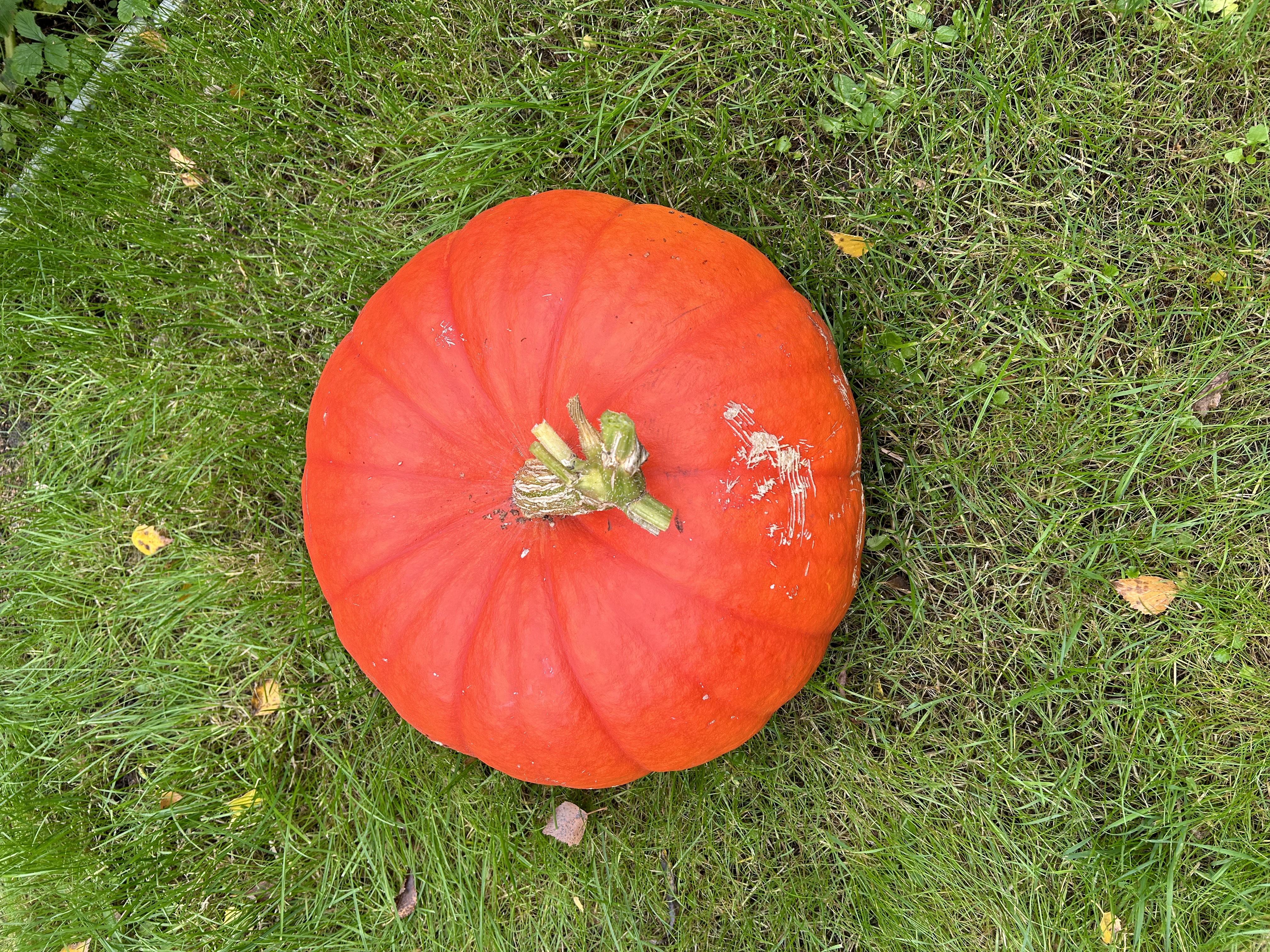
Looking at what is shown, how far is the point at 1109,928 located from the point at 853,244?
2720 millimetres

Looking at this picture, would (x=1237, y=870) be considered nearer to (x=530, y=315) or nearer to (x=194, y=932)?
(x=530, y=315)

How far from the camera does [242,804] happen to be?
11.8 feet

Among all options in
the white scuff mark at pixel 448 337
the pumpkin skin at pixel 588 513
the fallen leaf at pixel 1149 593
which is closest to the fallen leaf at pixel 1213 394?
the fallen leaf at pixel 1149 593

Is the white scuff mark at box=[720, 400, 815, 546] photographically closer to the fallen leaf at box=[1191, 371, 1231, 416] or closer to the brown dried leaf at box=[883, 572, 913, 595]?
the brown dried leaf at box=[883, 572, 913, 595]

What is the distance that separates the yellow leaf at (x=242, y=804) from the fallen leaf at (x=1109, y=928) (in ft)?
11.1

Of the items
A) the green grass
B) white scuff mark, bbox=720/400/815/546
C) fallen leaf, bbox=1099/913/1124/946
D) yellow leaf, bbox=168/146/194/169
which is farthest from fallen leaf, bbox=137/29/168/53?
fallen leaf, bbox=1099/913/1124/946

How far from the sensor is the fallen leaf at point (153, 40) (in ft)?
11.5

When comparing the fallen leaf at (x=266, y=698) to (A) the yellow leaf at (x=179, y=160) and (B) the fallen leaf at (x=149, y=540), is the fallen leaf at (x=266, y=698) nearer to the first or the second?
(B) the fallen leaf at (x=149, y=540)

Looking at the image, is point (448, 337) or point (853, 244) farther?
point (853, 244)

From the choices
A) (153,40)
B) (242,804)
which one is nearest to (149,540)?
(242,804)

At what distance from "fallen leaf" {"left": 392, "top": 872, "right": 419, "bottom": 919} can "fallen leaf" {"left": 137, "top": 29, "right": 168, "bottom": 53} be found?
12.0ft

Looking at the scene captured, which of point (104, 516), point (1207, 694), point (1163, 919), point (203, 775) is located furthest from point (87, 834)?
point (1207, 694)

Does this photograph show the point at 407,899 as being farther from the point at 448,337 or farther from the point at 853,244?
the point at 853,244

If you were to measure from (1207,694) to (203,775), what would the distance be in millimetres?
4059
